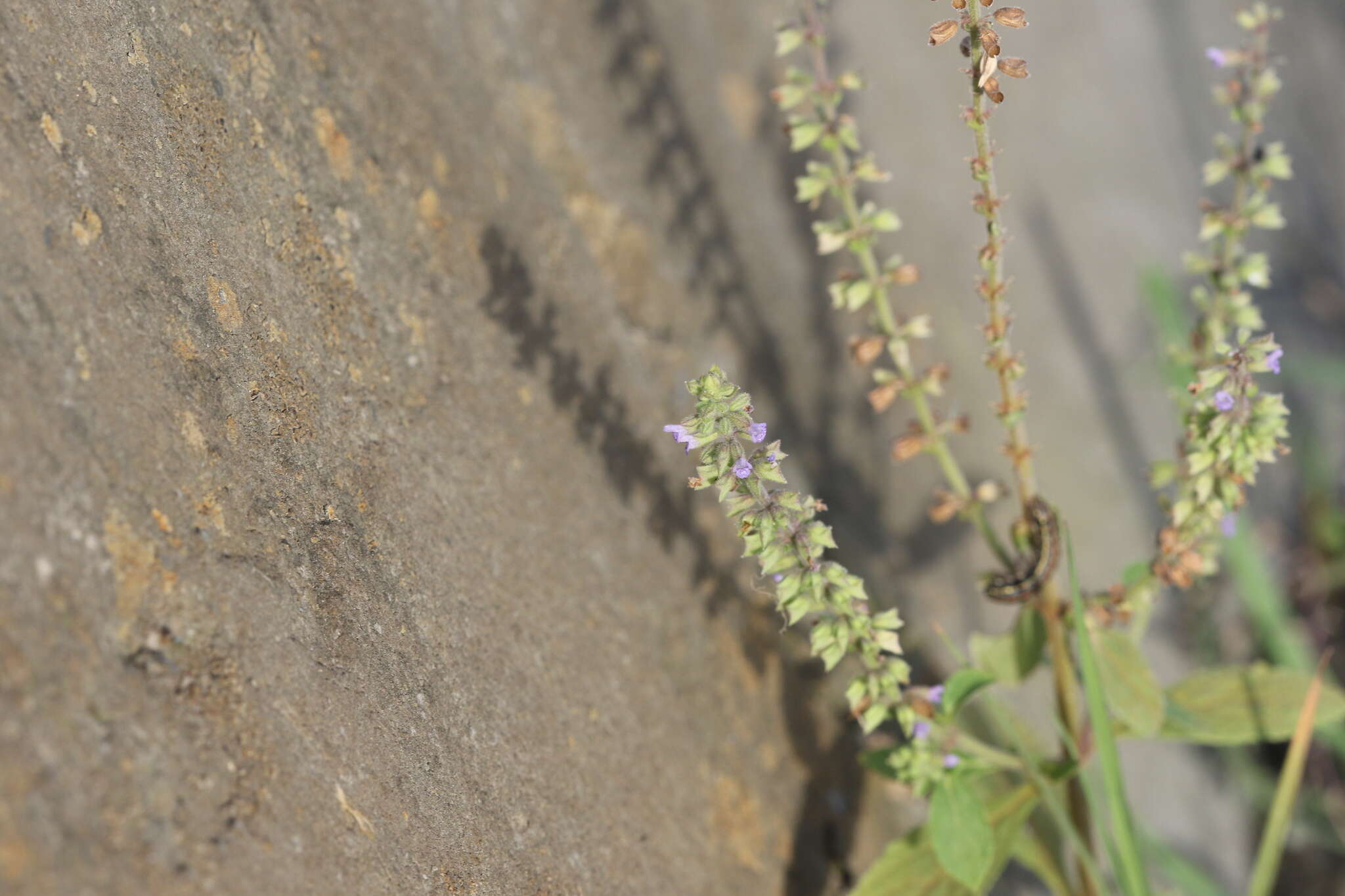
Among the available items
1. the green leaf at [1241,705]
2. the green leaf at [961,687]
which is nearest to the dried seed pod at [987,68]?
the green leaf at [961,687]

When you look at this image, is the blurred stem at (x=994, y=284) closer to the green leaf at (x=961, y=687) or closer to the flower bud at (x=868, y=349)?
the flower bud at (x=868, y=349)

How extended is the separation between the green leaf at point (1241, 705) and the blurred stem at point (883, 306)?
1.37 feet

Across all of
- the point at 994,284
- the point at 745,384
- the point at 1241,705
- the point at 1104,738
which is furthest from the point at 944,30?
the point at 1241,705

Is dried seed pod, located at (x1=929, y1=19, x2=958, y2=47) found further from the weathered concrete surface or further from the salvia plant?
the weathered concrete surface

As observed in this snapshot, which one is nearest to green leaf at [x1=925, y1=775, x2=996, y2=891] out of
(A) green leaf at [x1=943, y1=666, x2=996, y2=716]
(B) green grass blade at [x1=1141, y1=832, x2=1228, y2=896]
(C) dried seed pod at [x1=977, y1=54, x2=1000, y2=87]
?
(A) green leaf at [x1=943, y1=666, x2=996, y2=716]

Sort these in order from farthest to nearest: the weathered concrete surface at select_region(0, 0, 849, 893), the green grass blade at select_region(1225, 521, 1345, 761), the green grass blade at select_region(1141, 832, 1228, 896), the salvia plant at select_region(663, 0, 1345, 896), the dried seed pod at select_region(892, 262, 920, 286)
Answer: the green grass blade at select_region(1225, 521, 1345, 761) → the green grass blade at select_region(1141, 832, 1228, 896) → the dried seed pod at select_region(892, 262, 920, 286) → the salvia plant at select_region(663, 0, 1345, 896) → the weathered concrete surface at select_region(0, 0, 849, 893)

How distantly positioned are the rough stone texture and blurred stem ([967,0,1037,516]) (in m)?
0.60

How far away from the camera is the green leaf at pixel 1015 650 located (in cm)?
170

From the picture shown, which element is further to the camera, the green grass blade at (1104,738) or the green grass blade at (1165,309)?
the green grass blade at (1165,309)

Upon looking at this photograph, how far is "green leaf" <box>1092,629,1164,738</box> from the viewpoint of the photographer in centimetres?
156

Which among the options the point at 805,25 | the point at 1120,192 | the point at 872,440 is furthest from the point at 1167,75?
the point at 805,25

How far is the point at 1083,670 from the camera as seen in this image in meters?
1.49

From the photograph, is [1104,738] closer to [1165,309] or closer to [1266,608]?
[1266,608]

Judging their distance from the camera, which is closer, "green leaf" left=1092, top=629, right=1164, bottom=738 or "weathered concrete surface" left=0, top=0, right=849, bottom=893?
"weathered concrete surface" left=0, top=0, right=849, bottom=893
